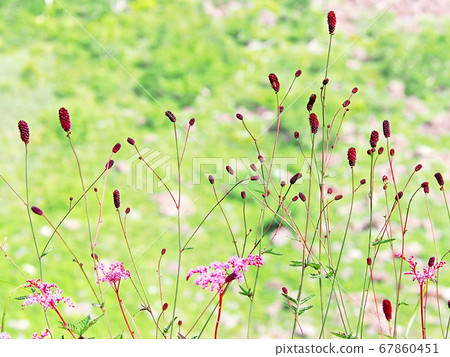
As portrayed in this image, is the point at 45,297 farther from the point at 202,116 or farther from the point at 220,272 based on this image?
the point at 202,116

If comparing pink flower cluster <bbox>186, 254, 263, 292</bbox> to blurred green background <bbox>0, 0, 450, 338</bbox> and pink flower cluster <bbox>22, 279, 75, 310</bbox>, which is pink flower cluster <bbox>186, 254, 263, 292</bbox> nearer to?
pink flower cluster <bbox>22, 279, 75, 310</bbox>

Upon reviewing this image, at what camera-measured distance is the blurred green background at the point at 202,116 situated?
82.0 inches

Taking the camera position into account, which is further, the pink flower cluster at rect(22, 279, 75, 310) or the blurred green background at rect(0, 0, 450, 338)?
the blurred green background at rect(0, 0, 450, 338)

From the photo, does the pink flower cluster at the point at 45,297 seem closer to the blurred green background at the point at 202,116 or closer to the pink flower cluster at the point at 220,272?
the pink flower cluster at the point at 220,272

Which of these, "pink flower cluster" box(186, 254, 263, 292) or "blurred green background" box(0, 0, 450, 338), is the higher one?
"blurred green background" box(0, 0, 450, 338)

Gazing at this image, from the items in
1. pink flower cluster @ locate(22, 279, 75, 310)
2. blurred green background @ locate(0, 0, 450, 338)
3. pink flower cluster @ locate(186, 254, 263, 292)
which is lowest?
pink flower cluster @ locate(22, 279, 75, 310)

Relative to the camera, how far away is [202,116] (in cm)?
264

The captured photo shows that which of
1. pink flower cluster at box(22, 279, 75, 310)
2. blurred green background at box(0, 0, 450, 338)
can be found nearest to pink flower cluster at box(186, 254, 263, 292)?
pink flower cluster at box(22, 279, 75, 310)

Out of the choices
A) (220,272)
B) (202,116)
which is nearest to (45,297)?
(220,272)

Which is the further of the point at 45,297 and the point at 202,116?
the point at 202,116

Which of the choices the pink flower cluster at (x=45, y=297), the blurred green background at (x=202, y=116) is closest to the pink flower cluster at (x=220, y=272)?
the pink flower cluster at (x=45, y=297)

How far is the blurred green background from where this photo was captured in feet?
6.83

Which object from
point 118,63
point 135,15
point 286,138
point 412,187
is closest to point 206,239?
point 286,138

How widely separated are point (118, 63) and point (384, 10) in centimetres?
130
